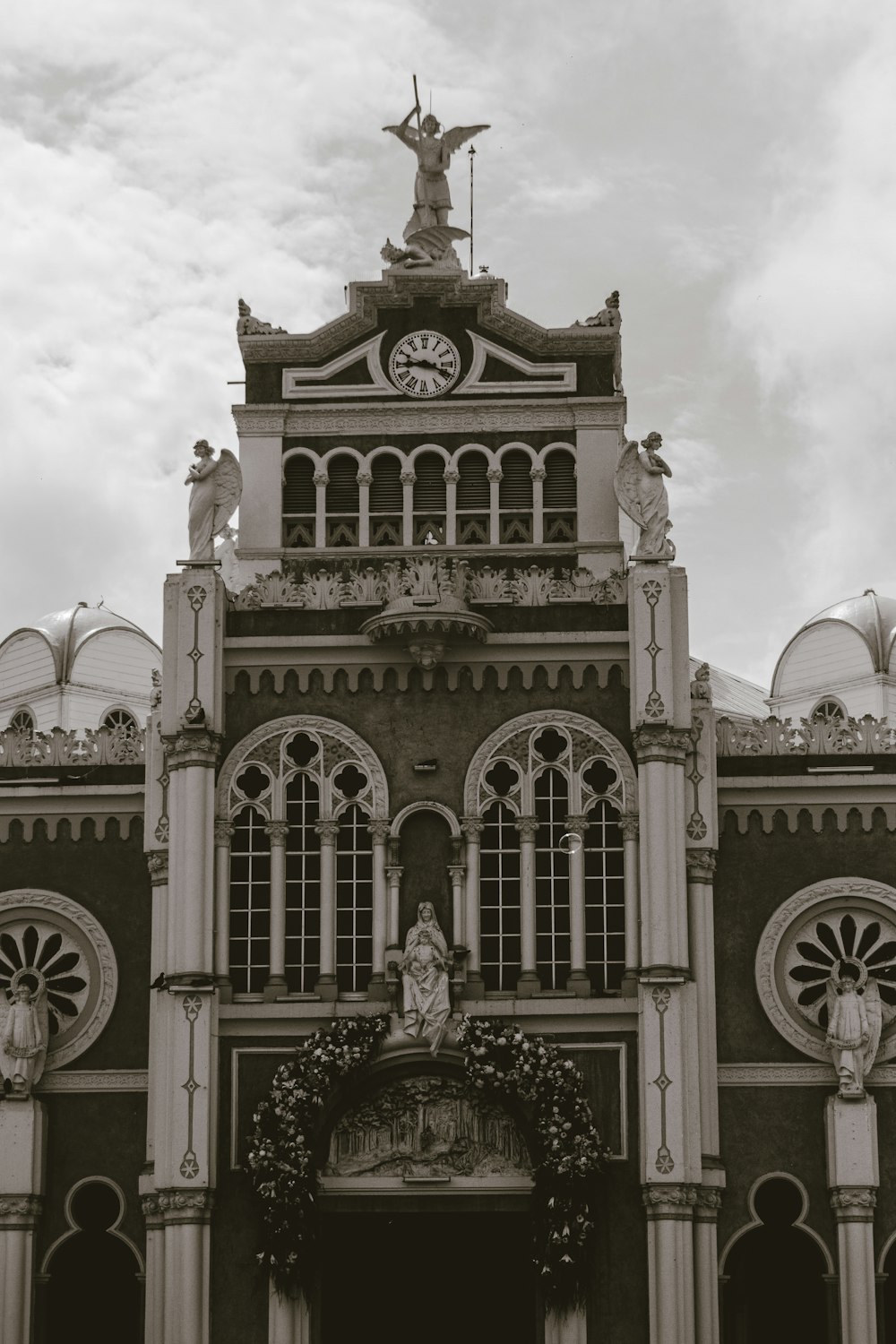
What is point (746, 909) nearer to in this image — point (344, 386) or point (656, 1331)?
point (656, 1331)

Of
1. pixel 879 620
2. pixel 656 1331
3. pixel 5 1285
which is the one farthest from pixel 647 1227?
pixel 879 620

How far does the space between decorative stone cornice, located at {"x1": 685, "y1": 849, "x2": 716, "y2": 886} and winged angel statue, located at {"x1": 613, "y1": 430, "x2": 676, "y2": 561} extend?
491cm

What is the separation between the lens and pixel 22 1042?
43.9 m

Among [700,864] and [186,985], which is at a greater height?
[700,864]

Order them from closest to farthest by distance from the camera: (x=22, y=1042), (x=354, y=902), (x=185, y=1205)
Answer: (x=185, y=1205) < (x=354, y=902) < (x=22, y=1042)

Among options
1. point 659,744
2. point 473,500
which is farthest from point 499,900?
point 473,500

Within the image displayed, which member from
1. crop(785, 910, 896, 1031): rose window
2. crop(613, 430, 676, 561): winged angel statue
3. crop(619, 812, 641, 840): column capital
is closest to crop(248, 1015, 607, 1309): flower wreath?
crop(619, 812, 641, 840): column capital

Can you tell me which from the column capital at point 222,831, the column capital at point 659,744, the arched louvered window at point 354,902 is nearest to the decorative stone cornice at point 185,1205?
the arched louvered window at point 354,902

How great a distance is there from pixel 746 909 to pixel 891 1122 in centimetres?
419

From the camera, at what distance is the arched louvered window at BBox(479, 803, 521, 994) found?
43156 mm

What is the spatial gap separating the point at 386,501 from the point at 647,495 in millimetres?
6256

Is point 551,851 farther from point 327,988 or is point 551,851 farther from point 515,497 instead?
point 515,497

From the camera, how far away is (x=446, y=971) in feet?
139

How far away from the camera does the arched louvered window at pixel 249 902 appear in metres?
43.3
